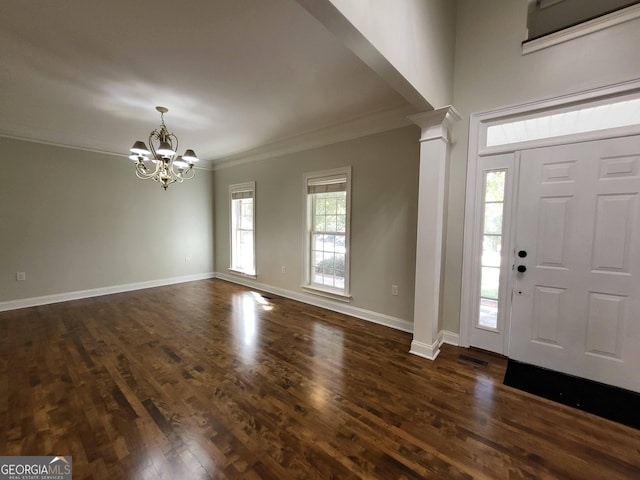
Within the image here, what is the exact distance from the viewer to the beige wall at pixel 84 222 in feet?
13.0

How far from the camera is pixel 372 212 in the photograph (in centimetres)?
348

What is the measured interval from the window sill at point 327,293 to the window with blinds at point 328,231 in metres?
0.02

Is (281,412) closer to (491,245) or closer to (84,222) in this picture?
(491,245)

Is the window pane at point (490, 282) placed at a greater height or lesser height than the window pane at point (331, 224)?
lesser

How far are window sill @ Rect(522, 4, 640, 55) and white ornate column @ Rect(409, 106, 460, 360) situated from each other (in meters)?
0.75

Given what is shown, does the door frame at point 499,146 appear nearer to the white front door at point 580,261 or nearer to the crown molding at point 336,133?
the white front door at point 580,261

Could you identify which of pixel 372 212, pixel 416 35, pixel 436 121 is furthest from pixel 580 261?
pixel 416 35

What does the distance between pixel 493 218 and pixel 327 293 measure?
2.35 meters

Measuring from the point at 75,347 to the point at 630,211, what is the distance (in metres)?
5.20

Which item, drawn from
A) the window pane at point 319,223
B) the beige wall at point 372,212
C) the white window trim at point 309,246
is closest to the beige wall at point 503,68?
the beige wall at point 372,212

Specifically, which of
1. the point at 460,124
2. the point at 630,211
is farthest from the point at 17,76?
the point at 630,211

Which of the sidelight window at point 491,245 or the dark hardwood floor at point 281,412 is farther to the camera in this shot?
the sidelight window at point 491,245

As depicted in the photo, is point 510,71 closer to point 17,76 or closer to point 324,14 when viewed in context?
point 324,14

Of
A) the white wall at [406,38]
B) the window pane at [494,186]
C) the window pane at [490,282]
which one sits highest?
the white wall at [406,38]
